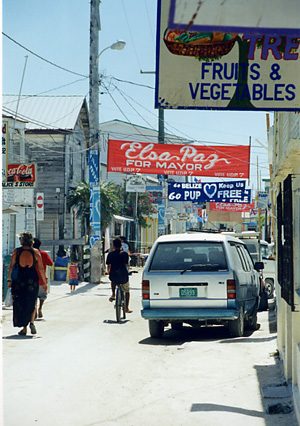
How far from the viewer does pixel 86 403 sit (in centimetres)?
712

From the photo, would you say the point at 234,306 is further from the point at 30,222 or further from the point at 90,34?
the point at 90,34

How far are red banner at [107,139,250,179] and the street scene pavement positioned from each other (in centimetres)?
1329

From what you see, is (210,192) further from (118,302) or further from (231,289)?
(231,289)

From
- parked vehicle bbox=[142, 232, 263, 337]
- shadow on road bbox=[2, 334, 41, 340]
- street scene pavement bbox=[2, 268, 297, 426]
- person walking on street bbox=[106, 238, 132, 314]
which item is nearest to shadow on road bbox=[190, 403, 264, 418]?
street scene pavement bbox=[2, 268, 297, 426]

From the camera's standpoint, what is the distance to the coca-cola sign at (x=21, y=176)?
20.0 m

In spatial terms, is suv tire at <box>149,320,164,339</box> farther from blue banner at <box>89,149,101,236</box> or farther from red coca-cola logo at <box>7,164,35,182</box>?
blue banner at <box>89,149,101,236</box>

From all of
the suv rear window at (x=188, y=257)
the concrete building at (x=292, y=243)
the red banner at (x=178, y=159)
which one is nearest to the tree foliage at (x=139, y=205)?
the red banner at (x=178, y=159)

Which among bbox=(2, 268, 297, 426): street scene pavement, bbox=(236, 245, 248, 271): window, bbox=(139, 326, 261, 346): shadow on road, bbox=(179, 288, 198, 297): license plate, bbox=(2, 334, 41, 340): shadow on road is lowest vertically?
bbox=(139, 326, 261, 346): shadow on road

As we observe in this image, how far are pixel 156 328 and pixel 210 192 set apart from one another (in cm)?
1951

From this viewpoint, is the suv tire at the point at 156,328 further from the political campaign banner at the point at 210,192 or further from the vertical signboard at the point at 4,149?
the political campaign banner at the point at 210,192

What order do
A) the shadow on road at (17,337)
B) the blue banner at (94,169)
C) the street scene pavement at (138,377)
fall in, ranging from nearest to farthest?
the street scene pavement at (138,377)
the shadow on road at (17,337)
the blue banner at (94,169)

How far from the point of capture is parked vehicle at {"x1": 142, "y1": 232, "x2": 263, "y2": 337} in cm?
1147

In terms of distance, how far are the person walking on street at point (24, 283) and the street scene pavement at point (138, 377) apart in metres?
0.35

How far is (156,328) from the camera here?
39.7ft
